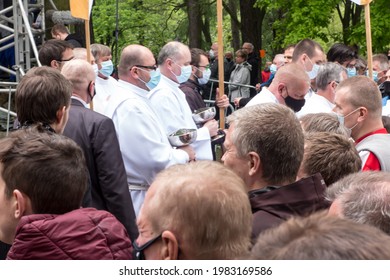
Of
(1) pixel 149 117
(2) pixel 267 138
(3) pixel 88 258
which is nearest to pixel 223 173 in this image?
(3) pixel 88 258

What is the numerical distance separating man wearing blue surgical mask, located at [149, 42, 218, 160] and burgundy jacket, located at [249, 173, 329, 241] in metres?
3.11

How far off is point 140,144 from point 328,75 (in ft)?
7.32

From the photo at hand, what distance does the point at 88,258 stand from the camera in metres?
2.73

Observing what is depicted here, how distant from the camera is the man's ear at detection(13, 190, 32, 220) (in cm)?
307

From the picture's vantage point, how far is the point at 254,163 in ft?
11.6

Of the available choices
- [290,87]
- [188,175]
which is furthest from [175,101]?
[188,175]

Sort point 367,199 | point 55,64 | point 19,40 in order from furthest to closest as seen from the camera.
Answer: point 19,40 < point 55,64 < point 367,199

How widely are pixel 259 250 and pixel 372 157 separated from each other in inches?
113

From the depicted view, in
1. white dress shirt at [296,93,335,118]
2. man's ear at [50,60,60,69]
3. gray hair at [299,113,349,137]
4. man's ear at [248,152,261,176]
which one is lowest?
white dress shirt at [296,93,335,118]

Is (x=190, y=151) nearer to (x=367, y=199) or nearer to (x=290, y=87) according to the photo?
(x=290, y=87)

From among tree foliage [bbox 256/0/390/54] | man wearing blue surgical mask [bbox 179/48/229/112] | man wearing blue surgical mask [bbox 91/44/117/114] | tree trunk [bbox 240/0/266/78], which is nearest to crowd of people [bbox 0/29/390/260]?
man wearing blue surgical mask [bbox 91/44/117/114]

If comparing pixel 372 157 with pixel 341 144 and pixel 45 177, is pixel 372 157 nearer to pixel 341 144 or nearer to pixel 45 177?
pixel 341 144

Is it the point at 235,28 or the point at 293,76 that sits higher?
the point at 293,76

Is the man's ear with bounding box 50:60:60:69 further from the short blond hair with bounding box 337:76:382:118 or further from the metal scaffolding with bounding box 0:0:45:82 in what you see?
the short blond hair with bounding box 337:76:382:118
